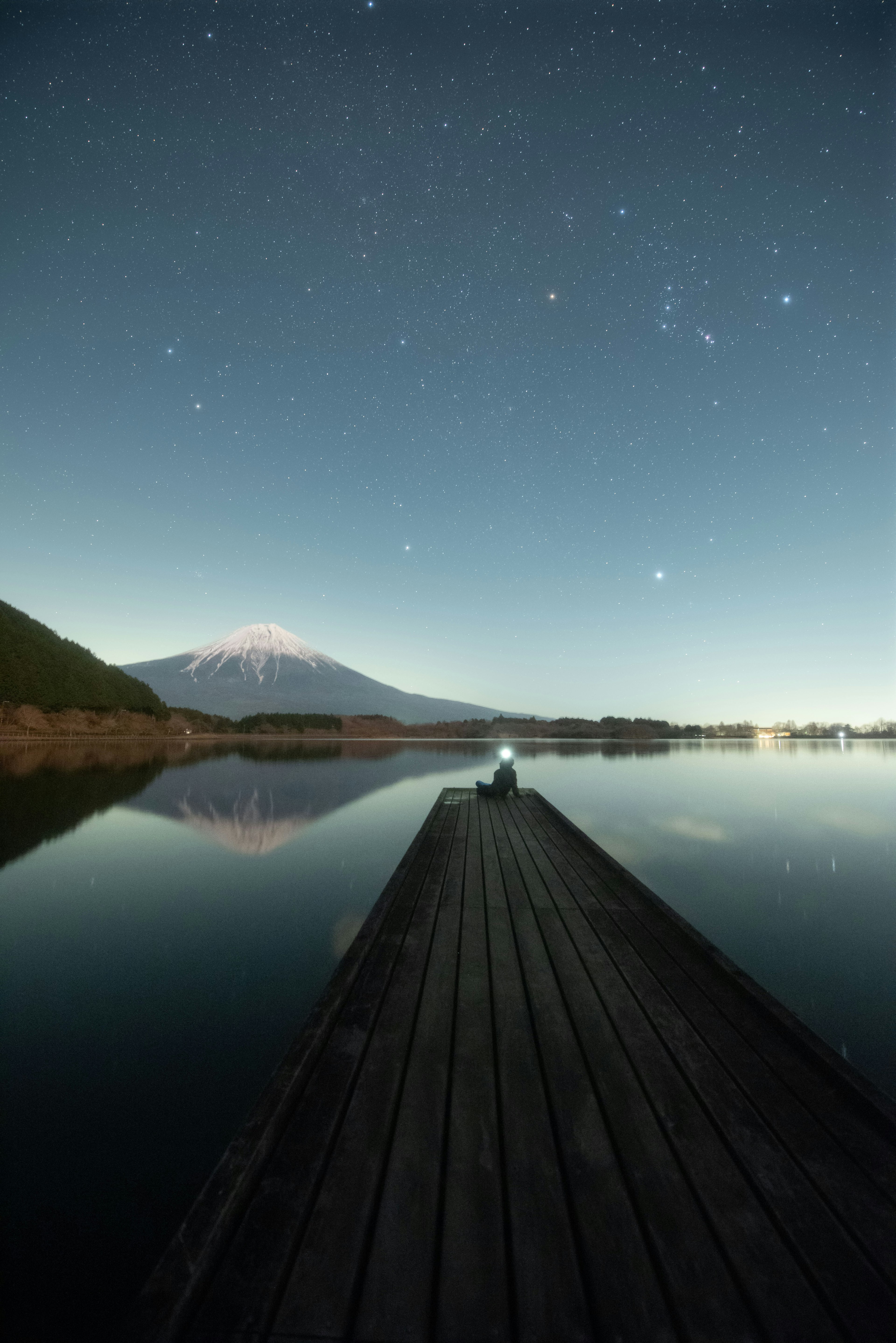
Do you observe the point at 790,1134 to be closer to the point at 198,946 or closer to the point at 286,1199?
the point at 286,1199

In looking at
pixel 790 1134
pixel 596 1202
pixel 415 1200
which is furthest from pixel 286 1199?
pixel 790 1134

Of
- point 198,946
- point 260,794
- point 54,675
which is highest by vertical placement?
point 54,675

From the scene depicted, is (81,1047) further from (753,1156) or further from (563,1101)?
(753,1156)

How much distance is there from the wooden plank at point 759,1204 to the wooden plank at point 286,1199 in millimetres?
1512

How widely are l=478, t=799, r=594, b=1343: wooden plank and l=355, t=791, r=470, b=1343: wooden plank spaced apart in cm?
28

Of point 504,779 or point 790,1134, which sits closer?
point 790,1134

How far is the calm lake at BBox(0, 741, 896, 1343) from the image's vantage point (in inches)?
108

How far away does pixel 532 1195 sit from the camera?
2004 mm

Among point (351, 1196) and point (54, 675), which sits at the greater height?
point (54, 675)

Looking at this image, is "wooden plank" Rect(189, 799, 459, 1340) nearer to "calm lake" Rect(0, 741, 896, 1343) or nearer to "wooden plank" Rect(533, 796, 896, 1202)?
"calm lake" Rect(0, 741, 896, 1343)

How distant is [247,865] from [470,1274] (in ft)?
29.5

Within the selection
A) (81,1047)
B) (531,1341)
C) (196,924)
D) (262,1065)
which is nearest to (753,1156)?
(531,1341)

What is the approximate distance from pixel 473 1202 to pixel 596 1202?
1.51 ft

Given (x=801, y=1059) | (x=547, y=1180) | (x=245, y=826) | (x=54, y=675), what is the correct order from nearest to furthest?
(x=547, y=1180)
(x=801, y=1059)
(x=245, y=826)
(x=54, y=675)
